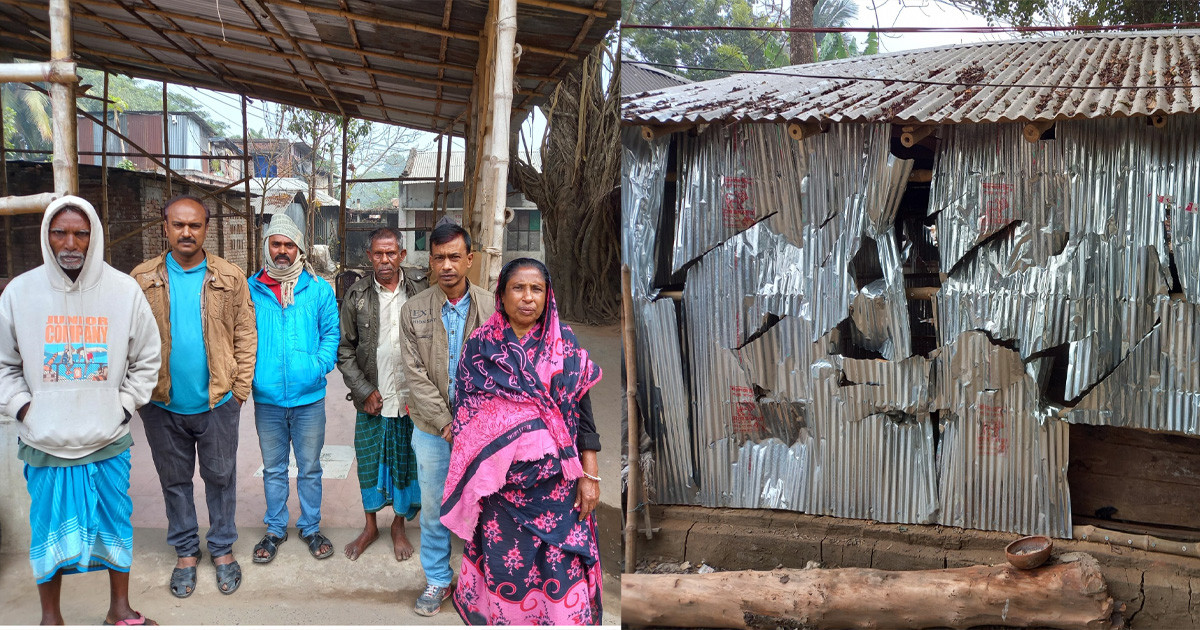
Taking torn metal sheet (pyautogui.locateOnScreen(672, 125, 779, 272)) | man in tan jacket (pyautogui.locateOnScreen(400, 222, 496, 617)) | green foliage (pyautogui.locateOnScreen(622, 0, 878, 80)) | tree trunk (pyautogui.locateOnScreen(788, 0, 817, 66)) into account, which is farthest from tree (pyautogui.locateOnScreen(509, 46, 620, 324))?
green foliage (pyautogui.locateOnScreen(622, 0, 878, 80))

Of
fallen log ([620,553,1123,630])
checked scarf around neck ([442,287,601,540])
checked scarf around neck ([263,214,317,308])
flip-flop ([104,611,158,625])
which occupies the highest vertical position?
checked scarf around neck ([263,214,317,308])

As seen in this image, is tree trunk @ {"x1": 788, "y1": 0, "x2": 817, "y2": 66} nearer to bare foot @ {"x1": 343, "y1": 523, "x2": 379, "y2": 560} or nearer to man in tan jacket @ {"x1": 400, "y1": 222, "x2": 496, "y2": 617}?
man in tan jacket @ {"x1": 400, "y1": 222, "x2": 496, "y2": 617}

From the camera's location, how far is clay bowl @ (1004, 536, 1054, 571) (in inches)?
182

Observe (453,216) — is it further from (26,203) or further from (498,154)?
(26,203)

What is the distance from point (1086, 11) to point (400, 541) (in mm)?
10621

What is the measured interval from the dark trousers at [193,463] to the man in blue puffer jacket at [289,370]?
6.5 inches

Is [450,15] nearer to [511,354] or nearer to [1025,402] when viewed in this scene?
[511,354]

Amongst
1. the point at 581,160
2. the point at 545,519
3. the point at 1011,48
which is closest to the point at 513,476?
the point at 545,519

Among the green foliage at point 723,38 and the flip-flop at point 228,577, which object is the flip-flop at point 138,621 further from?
the green foliage at point 723,38

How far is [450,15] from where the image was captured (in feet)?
13.6

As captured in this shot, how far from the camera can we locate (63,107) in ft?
8.61

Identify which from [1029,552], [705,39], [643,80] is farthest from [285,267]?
[705,39]

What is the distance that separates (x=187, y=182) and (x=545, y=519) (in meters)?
7.78

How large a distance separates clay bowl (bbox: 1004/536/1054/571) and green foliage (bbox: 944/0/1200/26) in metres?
7.16
